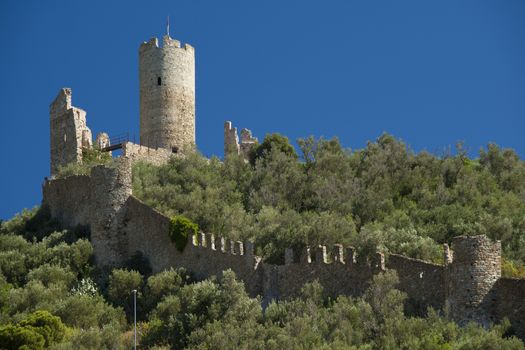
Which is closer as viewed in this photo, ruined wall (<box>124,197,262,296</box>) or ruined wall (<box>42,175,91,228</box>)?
ruined wall (<box>124,197,262,296</box>)

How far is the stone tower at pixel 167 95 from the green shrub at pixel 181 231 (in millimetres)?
14155

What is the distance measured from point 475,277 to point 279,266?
7.42 m

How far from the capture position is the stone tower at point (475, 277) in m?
25.1

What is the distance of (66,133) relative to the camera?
48.1m

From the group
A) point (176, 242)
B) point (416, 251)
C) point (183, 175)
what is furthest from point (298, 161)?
point (416, 251)

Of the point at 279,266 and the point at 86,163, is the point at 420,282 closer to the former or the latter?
the point at 279,266

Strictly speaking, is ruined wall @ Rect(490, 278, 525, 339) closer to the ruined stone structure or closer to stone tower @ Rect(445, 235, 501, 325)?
stone tower @ Rect(445, 235, 501, 325)

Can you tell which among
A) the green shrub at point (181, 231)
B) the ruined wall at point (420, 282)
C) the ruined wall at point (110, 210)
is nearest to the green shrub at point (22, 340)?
the green shrub at point (181, 231)

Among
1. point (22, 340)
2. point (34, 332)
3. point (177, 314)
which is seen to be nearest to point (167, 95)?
point (177, 314)

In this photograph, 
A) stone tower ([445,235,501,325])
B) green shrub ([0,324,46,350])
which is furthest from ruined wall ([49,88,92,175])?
stone tower ([445,235,501,325])

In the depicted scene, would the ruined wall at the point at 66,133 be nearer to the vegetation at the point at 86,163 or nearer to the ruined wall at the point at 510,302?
the vegetation at the point at 86,163

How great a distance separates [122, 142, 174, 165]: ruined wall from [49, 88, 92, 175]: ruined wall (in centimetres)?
299

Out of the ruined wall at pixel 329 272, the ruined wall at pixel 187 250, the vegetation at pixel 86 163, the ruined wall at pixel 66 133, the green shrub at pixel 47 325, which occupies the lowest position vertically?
the green shrub at pixel 47 325

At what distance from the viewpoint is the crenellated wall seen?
2509 centimetres
